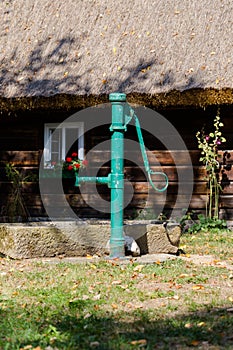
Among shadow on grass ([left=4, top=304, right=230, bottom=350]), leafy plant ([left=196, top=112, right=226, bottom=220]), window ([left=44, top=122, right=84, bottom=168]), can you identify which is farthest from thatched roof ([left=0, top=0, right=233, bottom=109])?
shadow on grass ([left=4, top=304, right=230, bottom=350])

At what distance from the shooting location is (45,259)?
20.9 feet

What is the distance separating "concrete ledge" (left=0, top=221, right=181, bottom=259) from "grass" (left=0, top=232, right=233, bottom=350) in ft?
0.63

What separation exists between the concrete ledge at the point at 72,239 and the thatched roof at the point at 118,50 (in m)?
2.64

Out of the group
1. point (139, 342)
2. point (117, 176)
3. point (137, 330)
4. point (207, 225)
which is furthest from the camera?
point (207, 225)

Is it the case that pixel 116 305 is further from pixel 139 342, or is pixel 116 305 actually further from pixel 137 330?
pixel 139 342

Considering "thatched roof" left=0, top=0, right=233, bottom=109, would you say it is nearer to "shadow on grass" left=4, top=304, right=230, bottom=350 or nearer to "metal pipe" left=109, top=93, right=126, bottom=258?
"metal pipe" left=109, top=93, right=126, bottom=258

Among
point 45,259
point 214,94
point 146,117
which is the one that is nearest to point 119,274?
point 45,259

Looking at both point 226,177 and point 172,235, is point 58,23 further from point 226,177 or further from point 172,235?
point 172,235

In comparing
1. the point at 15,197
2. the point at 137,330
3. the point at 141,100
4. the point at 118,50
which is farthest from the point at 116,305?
the point at 118,50

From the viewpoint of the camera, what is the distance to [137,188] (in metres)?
9.80

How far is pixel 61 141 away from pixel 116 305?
5.88 meters

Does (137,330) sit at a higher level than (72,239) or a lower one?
lower

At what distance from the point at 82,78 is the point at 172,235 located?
3.31 m

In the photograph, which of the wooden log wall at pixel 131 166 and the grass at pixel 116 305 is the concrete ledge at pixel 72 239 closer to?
the grass at pixel 116 305
